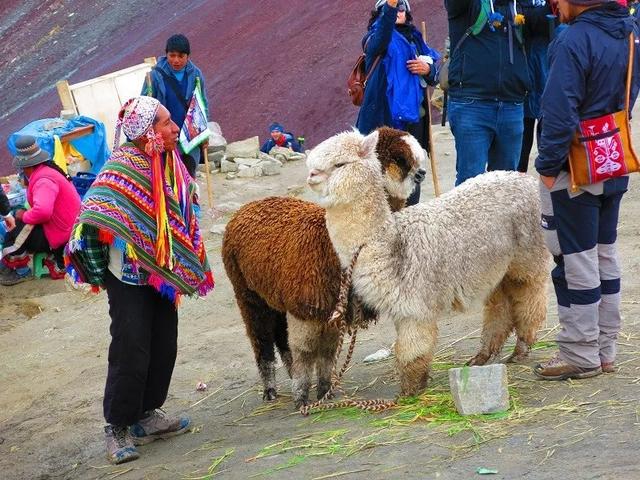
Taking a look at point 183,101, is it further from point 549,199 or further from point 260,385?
point 549,199

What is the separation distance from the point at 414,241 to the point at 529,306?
35.8 inches

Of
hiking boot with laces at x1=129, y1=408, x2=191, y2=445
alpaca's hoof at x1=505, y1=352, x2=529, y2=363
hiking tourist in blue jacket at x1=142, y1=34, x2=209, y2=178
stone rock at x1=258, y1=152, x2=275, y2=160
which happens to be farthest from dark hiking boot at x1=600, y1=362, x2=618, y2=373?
stone rock at x1=258, y1=152, x2=275, y2=160

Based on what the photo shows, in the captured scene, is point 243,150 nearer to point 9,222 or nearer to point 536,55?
point 9,222

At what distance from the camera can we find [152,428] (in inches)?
217

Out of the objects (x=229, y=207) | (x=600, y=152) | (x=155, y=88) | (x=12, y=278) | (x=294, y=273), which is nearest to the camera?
(x=600, y=152)

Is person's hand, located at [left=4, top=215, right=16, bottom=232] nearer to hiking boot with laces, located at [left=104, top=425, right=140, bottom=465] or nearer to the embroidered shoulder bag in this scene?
hiking boot with laces, located at [left=104, top=425, right=140, bottom=465]

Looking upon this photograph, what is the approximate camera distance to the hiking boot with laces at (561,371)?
4.91 metres

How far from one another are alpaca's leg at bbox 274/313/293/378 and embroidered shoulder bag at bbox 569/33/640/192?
213cm

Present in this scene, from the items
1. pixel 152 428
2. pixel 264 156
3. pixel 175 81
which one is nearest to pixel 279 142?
pixel 264 156

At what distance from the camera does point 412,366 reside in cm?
496

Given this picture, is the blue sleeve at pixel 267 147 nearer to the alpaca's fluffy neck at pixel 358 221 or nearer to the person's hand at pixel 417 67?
the person's hand at pixel 417 67

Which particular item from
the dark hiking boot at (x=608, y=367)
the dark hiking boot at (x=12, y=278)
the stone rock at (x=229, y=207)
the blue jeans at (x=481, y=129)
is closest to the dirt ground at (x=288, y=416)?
the dark hiking boot at (x=608, y=367)

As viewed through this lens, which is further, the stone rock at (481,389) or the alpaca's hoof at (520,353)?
the alpaca's hoof at (520,353)

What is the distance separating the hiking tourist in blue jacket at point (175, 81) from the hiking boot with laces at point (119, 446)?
4512mm
